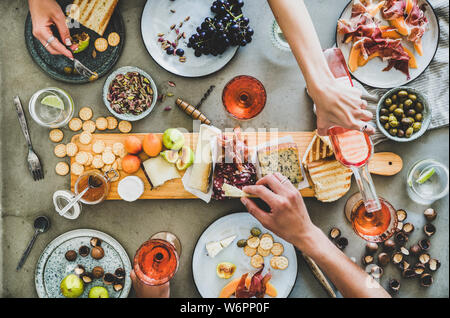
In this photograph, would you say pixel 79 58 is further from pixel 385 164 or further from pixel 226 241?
pixel 385 164

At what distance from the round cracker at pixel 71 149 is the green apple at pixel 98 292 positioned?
0.55m

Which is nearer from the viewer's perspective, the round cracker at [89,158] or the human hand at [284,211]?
the human hand at [284,211]

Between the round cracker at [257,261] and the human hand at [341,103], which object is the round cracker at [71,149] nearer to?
the round cracker at [257,261]

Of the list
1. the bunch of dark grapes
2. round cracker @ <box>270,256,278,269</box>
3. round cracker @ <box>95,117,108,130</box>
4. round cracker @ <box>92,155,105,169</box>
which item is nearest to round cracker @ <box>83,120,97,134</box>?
round cracker @ <box>95,117,108,130</box>

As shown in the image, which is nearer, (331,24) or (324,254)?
(324,254)

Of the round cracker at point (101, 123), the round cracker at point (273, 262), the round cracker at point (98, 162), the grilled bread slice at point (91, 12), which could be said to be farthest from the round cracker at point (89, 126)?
the round cracker at point (273, 262)

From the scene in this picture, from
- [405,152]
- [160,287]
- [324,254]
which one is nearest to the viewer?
[324,254]

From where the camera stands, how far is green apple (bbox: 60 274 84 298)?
52.9 inches

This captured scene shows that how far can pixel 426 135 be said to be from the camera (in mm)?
Result: 1440

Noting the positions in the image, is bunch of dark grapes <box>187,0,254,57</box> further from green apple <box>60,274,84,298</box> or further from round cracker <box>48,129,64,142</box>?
green apple <box>60,274,84,298</box>

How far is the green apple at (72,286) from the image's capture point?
52.9 inches

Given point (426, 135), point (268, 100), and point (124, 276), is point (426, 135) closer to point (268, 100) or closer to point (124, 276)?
point (268, 100)
